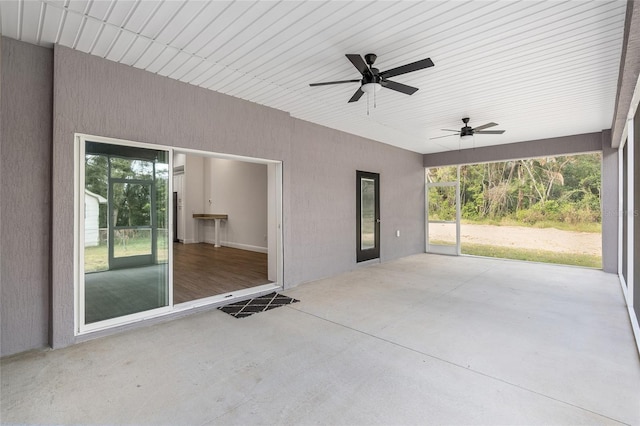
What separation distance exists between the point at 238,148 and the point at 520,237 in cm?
828

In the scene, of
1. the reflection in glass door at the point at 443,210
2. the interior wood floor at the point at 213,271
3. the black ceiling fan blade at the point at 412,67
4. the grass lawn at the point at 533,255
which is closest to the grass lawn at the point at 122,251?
the interior wood floor at the point at 213,271

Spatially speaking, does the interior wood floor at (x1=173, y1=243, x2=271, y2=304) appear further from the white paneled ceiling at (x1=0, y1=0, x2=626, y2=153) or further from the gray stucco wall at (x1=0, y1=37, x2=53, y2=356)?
the white paneled ceiling at (x1=0, y1=0, x2=626, y2=153)

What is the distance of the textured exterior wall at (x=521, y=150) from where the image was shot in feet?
20.2

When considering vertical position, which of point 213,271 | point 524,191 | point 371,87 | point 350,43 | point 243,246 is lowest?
point 213,271

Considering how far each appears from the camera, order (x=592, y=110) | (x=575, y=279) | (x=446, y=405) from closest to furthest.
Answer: (x=446, y=405) → (x=592, y=110) → (x=575, y=279)

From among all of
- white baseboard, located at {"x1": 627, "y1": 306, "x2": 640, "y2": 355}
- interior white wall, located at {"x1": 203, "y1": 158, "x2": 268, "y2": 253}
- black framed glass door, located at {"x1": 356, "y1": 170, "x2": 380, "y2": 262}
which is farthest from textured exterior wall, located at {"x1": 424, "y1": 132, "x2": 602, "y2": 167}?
interior white wall, located at {"x1": 203, "y1": 158, "x2": 268, "y2": 253}

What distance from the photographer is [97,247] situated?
3.15m

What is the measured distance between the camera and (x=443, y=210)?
8.48 metres

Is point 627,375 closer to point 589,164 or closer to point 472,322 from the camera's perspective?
point 472,322

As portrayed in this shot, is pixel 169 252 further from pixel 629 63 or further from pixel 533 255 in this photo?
pixel 533 255

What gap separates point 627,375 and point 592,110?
4.18m

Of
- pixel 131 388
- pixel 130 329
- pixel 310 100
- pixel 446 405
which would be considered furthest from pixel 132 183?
pixel 446 405

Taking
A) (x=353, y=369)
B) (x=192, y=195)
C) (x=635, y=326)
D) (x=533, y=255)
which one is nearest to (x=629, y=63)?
(x=635, y=326)

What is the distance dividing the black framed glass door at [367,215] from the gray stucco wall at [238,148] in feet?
0.77
